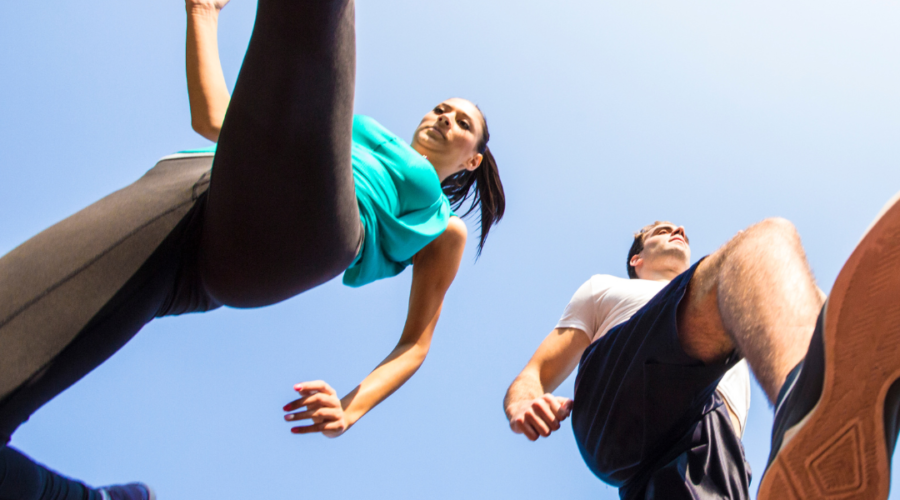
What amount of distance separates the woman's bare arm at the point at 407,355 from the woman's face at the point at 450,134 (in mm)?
422

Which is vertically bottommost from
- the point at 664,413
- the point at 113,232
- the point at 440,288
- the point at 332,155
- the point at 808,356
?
the point at 664,413

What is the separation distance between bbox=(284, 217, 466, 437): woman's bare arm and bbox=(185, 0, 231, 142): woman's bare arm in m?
0.64

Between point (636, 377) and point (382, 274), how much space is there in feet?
2.33

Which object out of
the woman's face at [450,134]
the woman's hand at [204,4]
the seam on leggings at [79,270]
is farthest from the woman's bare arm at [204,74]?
the woman's face at [450,134]

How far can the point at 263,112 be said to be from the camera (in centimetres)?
95

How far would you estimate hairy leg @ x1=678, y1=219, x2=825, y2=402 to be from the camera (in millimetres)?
909

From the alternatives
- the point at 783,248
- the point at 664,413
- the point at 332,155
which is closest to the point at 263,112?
the point at 332,155

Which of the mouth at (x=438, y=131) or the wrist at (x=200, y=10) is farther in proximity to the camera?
the mouth at (x=438, y=131)

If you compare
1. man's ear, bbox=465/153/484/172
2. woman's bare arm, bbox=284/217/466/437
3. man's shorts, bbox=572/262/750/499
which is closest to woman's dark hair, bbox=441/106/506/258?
man's ear, bbox=465/153/484/172

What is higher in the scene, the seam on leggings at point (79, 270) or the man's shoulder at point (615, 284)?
the seam on leggings at point (79, 270)

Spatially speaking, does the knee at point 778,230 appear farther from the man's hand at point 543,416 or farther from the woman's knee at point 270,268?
the woman's knee at point 270,268

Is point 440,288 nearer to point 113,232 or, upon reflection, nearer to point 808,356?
point 113,232

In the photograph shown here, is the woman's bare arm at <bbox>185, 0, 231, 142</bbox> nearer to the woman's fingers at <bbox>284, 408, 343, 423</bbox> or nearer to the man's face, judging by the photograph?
the woman's fingers at <bbox>284, 408, 343, 423</bbox>

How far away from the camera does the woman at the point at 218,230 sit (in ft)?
2.98
